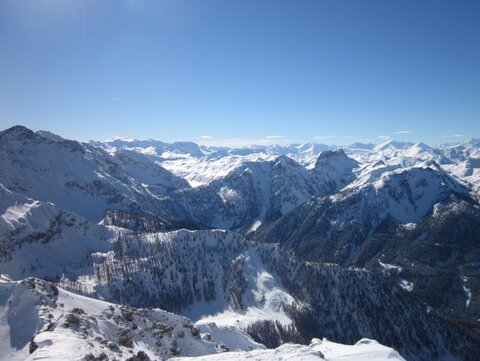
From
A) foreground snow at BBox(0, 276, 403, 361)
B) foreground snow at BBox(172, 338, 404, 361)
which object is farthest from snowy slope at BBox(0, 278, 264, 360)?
foreground snow at BBox(172, 338, 404, 361)

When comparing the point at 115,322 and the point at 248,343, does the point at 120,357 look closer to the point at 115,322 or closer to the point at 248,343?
the point at 115,322

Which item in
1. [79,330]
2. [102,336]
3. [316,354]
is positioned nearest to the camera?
[316,354]

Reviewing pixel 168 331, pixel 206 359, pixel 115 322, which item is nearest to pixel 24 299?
pixel 115 322

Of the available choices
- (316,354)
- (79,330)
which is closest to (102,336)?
(79,330)

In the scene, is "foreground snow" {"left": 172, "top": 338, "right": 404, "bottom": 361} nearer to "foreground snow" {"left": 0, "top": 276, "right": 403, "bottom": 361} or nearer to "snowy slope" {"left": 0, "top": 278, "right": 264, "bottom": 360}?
"foreground snow" {"left": 0, "top": 276, "right": 403, "bottom": 361}

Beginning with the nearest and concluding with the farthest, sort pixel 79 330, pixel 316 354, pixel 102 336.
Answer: pixel 316 354 → pixel 79 330 → pixel 102 336

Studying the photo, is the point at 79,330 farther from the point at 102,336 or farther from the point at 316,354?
the point at 316,354

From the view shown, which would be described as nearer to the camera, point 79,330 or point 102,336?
point 79,330

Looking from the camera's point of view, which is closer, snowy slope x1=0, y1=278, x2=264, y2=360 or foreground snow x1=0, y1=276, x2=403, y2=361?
snowy slope x1=0, y1=278, x2=264, y2=360

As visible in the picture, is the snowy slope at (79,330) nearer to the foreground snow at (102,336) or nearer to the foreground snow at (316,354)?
the foreground snow at (102,336)

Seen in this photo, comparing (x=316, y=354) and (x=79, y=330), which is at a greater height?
(x=79, y=330)

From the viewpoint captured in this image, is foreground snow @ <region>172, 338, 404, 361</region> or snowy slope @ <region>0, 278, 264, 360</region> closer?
snowy slope @ <region>0, 278, 264, 360</region>
